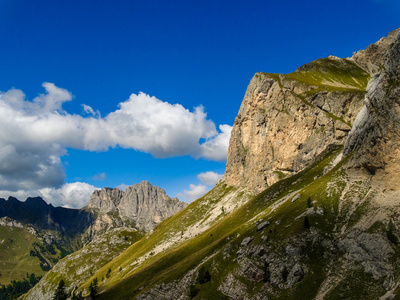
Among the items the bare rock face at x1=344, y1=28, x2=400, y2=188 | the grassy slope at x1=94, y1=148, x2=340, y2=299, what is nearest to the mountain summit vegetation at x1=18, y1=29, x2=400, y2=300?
the bare rock face at x1=344, y1=28, x2=400, y2=188

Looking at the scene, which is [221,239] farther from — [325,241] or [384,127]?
[384,127]

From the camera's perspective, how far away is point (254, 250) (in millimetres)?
83500

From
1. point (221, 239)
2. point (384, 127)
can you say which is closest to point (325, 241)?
Result: point (384, 127)

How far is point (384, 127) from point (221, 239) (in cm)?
6810

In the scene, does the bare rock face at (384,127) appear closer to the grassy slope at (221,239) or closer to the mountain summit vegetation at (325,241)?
the mountain summit vegetation at (325,241)

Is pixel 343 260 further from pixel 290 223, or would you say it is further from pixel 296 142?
pixel 296 142

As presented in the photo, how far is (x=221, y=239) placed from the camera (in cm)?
11081

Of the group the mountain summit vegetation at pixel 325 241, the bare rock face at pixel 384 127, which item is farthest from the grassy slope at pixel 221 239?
the bare rock face at pixel 384 127

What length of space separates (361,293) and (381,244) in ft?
45.0

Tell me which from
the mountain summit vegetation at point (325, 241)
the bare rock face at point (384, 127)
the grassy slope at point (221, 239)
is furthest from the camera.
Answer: the grassy slope at point (221, 239)

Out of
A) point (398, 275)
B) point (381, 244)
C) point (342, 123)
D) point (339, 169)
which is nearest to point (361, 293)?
point (398, 275)

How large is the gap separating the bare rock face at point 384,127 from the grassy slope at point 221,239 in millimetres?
24286

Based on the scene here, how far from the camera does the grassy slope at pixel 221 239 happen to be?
9588 cm

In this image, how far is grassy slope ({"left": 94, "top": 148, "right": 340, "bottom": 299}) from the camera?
95875mm
